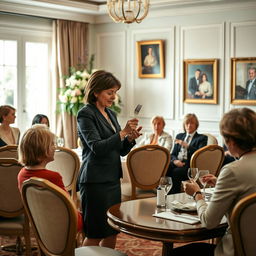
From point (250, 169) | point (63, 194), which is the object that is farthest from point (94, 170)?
point (250, 169)

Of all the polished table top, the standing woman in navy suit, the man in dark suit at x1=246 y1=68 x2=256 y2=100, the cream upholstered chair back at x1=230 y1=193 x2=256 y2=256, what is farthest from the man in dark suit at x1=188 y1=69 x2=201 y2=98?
the cream upholstered chair back at x1=230 y1=193 x2=256 y2=256

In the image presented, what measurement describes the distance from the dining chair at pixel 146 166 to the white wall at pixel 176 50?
2604 millimetres

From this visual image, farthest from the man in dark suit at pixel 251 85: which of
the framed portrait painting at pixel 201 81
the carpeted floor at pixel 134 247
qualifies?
the carpeted floor at pixel 134 247

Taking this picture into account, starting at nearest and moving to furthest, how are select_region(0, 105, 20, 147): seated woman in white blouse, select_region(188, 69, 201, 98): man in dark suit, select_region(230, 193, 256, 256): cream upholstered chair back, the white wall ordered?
1. select_region(230, 193, 256, 256): cream upholstered chair back
2. select_region(0, 105, 20, 147): seated woman in white blouse
3. the white wall
4. select_region(188, 69, 201, 98): man in dark suit

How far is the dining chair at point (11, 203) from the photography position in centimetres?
404

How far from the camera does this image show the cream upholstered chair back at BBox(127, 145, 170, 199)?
522cm

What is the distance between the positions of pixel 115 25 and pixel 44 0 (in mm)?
1605

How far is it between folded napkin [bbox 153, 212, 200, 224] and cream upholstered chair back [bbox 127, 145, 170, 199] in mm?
2156

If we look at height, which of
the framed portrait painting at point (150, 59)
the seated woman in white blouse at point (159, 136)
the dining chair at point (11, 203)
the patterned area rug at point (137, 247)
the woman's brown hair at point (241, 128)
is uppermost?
the framed portrait painting at point (150, 59)

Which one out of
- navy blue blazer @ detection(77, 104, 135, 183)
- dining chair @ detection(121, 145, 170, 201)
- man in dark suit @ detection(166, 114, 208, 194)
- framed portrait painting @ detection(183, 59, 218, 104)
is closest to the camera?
navy blue blazer @ detection(77, 104, 135, 183)

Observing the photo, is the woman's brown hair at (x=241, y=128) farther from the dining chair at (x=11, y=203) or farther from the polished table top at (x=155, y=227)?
the dining chair at (x=11, y=203)

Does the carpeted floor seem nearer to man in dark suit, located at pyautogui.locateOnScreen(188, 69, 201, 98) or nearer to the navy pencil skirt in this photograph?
the navy pencil skirt

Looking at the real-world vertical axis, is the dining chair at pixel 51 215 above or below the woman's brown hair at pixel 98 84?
below

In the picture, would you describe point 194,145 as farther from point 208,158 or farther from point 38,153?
point 38,153
